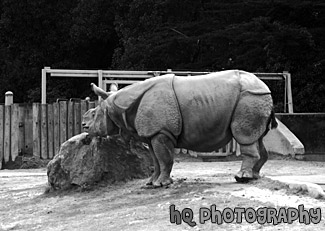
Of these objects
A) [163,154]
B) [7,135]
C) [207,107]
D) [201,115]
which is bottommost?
[163,154]

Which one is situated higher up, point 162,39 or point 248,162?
point 162,39

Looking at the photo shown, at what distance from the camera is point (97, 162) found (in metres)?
10.2

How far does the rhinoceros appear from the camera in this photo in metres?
9.17

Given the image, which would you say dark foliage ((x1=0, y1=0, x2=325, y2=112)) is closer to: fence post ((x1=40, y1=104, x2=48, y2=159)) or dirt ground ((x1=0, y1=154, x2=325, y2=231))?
fence post ((x1=40, y1=104, x2=48, y2=159))

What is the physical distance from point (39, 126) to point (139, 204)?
9.37m

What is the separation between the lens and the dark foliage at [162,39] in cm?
2339

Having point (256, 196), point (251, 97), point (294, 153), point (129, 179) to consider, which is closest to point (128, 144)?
point (129, 179)

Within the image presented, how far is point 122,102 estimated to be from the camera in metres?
9.71

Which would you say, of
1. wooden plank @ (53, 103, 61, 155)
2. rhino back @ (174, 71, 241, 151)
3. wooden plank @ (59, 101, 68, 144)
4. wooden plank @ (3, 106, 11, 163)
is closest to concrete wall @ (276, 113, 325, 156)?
wooden plank @ (59, 101, 68, 144)

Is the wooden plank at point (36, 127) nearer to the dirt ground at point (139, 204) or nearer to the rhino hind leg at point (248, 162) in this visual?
the dirt ground at point (139, 204)

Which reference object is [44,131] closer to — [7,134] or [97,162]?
[7,134]

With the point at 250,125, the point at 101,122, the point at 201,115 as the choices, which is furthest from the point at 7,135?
the point at 250,125

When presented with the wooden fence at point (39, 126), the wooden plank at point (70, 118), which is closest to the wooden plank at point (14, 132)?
the wooden fence at point (39, 126)

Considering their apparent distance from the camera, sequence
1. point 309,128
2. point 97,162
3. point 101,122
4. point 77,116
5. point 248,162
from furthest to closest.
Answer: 1. point 77,116
2. point 309,128
3. point 97,162
4. point 101,122
5. point 248,162
